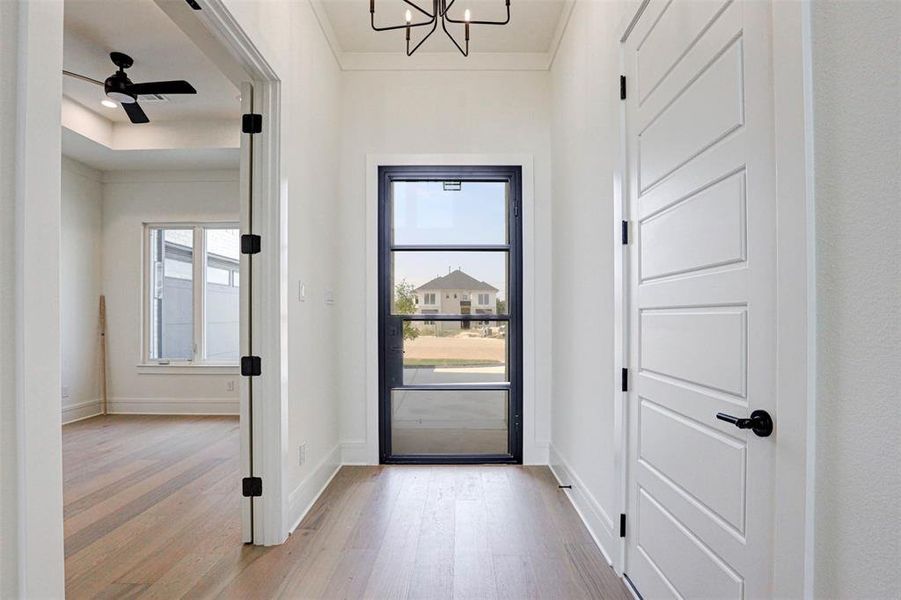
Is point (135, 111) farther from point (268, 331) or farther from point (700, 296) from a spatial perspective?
point (700, 296)

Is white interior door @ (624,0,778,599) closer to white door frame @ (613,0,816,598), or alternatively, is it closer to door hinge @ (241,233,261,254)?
white door frame @ (613,0,816,598)

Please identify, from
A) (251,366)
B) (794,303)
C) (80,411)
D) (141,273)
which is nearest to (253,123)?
(251,366)

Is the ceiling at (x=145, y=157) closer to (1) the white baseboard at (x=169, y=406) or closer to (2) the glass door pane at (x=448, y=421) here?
(1) the white baseboard at (x=169, y=406)

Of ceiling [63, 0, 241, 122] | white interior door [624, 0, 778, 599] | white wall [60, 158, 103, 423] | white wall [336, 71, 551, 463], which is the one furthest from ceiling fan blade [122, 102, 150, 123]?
white interior door [624, 0, 778, 599]

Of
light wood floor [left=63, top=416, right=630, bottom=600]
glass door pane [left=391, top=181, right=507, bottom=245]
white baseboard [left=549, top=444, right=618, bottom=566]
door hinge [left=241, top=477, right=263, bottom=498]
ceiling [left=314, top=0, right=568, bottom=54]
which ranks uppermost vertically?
ceiling [left=314, top=0, right=568, bottom=54]

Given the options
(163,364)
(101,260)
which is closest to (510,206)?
(163,364)

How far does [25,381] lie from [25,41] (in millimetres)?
684

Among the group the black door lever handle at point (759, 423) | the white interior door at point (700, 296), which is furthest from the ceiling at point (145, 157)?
the black door lever handle at point (759, 423)

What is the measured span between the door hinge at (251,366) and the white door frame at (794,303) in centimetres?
210

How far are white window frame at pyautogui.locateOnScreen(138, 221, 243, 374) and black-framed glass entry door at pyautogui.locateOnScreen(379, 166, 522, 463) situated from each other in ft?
9.02

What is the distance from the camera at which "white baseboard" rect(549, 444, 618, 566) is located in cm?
228

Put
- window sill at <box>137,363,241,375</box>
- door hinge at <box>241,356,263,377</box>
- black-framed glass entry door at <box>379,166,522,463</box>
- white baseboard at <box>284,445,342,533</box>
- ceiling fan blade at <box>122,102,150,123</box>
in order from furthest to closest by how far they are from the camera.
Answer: window sill at <box>137,363,241,375</box> → black-framed glass entry door at <box>379,166,522,463</box> → ceiling fan blade at <box>122,102,150,123</box> → white baseboard at <box>284,445,342,533</box> → door hinge at <box>241,356,263,377</box>

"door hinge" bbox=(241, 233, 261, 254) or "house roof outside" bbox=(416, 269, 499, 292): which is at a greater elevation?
"door hinge" bbox=(241, 233, 261, 254)

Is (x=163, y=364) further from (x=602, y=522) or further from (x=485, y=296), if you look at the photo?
(x=602, y=522)
